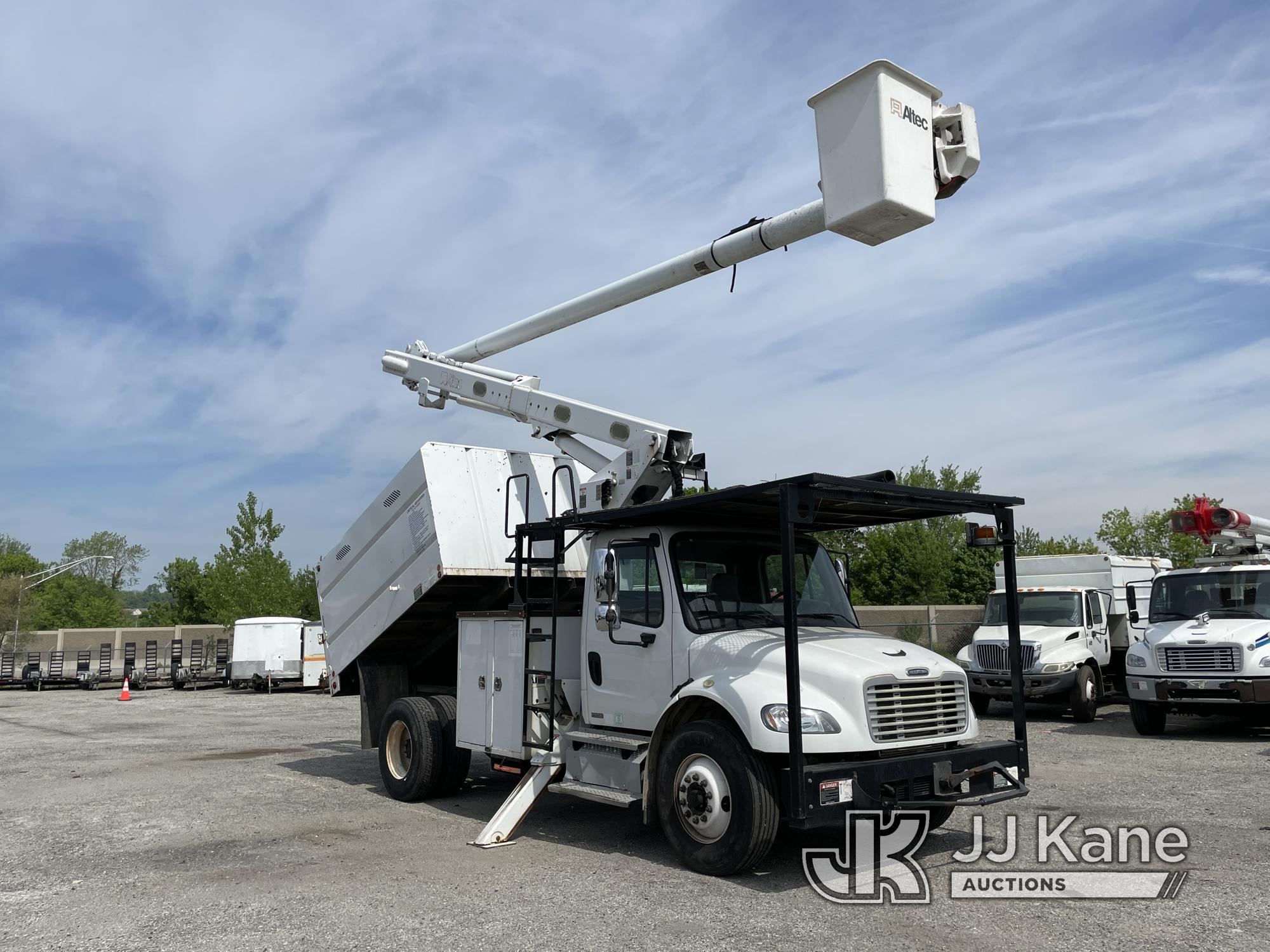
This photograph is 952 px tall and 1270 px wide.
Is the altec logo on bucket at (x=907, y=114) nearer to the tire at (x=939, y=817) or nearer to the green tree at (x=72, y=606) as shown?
the tire at (x=939, y=817)

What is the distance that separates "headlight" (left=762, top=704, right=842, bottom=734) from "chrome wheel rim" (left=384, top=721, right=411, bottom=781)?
16.1 feet

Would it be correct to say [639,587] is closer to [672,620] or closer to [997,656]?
[672,620]

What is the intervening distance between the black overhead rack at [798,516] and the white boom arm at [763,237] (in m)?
0.71

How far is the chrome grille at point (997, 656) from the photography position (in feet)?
52.8

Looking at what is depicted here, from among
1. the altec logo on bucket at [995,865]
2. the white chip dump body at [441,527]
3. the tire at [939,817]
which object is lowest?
the altec logo on bucket at [995,865]

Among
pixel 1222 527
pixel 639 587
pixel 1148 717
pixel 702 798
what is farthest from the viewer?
pixel 1222 527

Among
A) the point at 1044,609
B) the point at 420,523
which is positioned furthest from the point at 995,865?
the point at 1044,609

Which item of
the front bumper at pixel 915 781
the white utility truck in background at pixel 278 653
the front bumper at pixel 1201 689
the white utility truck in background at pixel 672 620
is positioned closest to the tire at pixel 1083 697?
the front bumper at pixel 1201 689

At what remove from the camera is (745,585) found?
25.1ft

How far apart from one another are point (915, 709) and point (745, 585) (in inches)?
62.2

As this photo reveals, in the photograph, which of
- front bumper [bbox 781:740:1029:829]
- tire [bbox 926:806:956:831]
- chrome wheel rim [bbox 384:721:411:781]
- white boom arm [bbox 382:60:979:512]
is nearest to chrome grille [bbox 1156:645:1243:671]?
tire [bbox 926:806:956:831]

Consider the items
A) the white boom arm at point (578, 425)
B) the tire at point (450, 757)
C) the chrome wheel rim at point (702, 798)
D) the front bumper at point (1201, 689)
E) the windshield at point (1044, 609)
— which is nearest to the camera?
the chrome wheel rim at point (702, 798)

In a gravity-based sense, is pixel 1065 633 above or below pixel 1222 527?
below

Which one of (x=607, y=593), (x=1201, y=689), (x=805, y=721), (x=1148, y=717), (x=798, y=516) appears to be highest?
(x=798, y=516)
